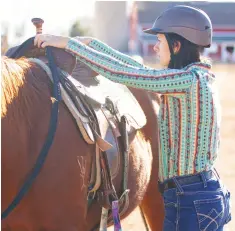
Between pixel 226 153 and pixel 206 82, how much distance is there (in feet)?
23.4

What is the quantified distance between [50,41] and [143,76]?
1.69 feet

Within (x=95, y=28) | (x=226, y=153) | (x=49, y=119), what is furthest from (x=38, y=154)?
(x=95, y=28)

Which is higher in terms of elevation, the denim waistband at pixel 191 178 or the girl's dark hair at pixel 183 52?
the girl's dark hair at pixel 183 52

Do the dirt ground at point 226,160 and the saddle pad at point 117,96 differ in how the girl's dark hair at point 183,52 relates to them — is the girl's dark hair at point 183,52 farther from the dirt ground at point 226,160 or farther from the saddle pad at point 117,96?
the dirt ground at point 226,160

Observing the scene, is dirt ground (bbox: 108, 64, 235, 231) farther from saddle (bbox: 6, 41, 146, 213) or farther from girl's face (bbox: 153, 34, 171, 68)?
girl's face (bbox: 153, 34, 171, 68)

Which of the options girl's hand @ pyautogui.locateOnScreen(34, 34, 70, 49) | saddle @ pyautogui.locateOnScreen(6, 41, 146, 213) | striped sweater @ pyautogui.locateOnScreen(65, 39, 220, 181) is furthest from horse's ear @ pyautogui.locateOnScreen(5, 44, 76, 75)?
striped sweater @ pyautogui.locateOnScreen(65, 39, 220, 181)

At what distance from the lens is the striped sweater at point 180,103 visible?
7.59 feet

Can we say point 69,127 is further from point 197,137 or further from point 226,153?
point 226,153

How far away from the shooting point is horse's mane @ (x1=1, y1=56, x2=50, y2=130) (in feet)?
7.86

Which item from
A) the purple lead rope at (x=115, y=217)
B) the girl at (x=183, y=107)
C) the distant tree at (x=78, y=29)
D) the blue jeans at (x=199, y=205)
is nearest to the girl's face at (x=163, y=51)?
the girl at (x=183, y=107)

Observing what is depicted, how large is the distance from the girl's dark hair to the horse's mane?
1.99 feet

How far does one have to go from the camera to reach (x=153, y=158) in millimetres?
3543

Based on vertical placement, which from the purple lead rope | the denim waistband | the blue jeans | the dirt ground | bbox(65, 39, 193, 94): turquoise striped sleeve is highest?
bbox(65, 39, 193, 94): turquoise striped sleeve

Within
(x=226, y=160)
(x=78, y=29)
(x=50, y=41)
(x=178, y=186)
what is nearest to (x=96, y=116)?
(x=50, y=41)
